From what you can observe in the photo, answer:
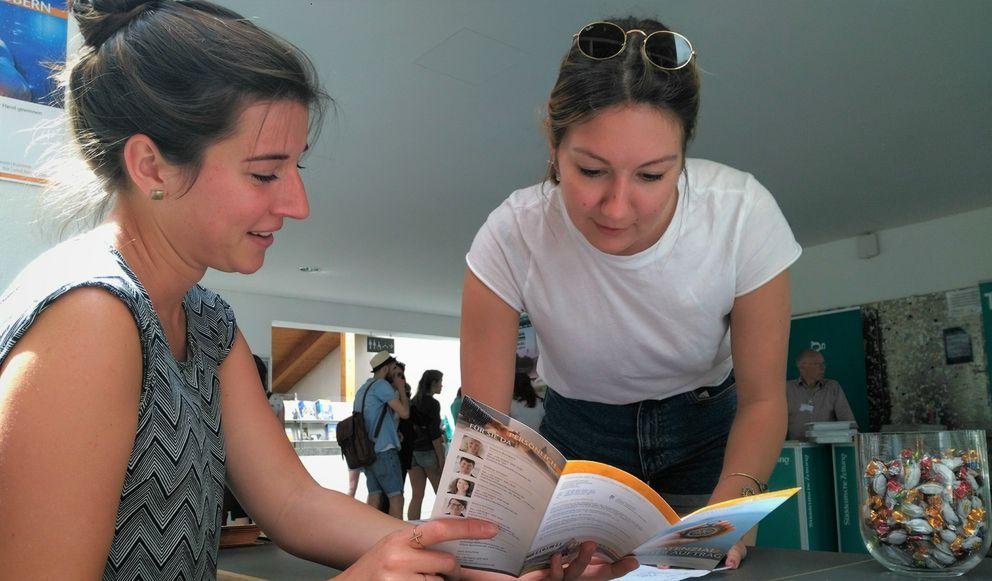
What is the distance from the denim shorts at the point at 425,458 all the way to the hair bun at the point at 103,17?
6818 millimetres

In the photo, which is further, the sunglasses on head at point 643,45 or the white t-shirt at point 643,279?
the white t-shirt at point 643,279

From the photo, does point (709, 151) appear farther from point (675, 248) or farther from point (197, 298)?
point (197, 298)

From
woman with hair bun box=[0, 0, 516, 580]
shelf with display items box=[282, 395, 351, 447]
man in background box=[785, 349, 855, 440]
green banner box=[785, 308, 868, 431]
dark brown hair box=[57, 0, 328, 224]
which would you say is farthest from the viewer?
shelf with display items box=[282, 395, 351, 447]

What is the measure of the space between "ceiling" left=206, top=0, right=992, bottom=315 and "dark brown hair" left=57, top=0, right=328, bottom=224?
0.63 m

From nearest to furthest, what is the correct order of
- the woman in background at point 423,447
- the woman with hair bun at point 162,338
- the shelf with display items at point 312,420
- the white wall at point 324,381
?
the woman with hair bun at point 162,338, the woman in background at point 423,447, the shelf with display items at point 312,420, the white wall at point 324,381

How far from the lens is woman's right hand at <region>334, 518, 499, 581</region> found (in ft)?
2.62

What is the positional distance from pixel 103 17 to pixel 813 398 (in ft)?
22.8

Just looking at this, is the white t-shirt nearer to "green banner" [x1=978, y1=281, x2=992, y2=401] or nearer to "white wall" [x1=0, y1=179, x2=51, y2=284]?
"white wall" [x1=0, y1=179, x2=51, y2=284]

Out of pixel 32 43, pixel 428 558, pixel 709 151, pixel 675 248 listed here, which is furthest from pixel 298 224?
pixel 428 558

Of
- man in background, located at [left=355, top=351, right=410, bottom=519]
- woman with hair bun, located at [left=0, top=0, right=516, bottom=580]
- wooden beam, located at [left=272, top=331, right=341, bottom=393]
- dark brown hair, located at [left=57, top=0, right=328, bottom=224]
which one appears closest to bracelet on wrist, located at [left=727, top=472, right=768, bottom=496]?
woman with hair bun, located at [left=0, top=0, right=516, bottom=580]

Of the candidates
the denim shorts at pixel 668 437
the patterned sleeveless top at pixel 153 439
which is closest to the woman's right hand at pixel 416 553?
the patterned sleeveless top at pixel 153 439

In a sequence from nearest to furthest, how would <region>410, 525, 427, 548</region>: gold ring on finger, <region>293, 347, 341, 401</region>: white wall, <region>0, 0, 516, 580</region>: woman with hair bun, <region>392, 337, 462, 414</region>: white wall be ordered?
<region>0, 0, 516, 580</region>: woman with hair bun < <region>410, 525, 427, 548</region>: gold ring on finger < <region>293, 347, 341, 401</region>: white wall < <region>392, 337, 462, 414</region>: white wall

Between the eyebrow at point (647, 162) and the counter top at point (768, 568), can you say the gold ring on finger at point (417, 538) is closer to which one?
the counter top at point (768, 568)

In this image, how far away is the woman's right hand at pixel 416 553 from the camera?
798 millimetres
